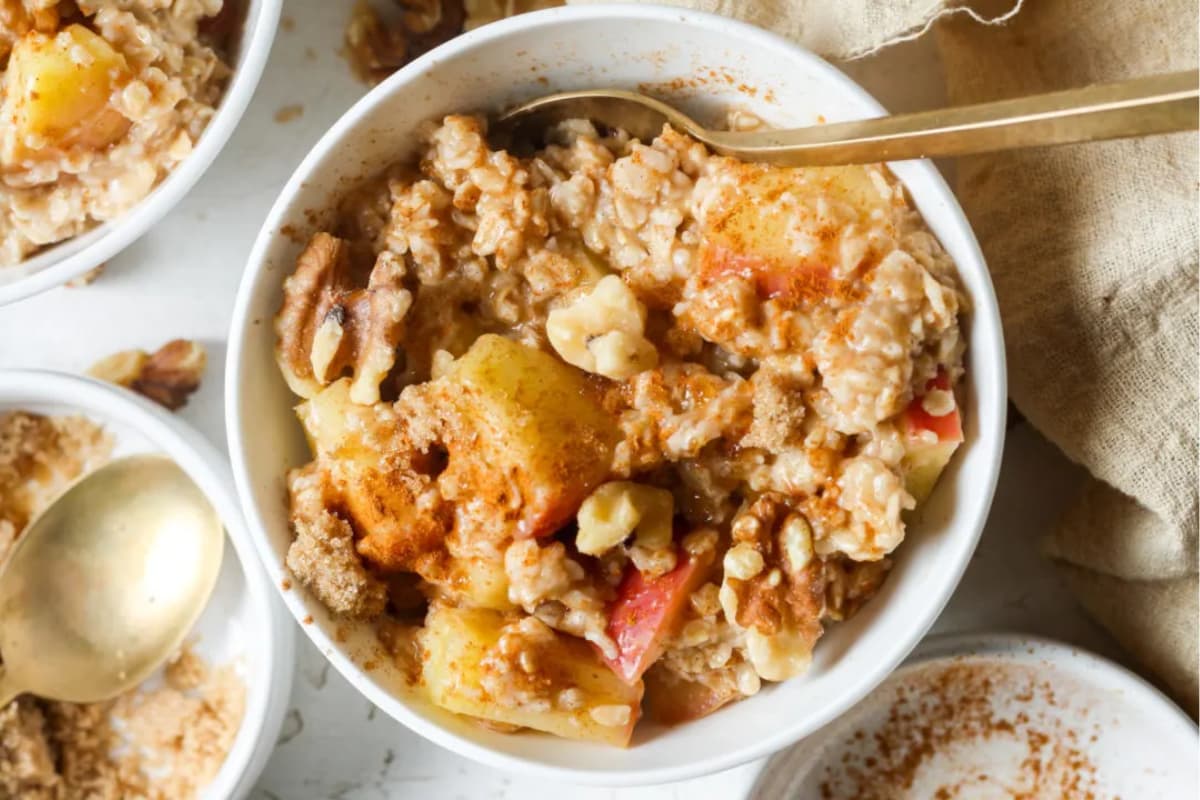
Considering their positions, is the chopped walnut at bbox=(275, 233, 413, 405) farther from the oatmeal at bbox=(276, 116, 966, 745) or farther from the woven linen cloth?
the woven linen cloth

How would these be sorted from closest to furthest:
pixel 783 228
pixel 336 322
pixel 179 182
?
pixel 783 228 → pixel 336 322 → pixel 179 182

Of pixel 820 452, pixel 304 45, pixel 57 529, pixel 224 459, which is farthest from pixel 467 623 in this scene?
pixel 304 45

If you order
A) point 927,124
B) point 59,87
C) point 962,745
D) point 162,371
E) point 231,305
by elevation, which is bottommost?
point 962,745

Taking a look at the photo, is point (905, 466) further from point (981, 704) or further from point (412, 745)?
point (412, 745)

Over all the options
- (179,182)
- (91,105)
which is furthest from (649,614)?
(91,105)

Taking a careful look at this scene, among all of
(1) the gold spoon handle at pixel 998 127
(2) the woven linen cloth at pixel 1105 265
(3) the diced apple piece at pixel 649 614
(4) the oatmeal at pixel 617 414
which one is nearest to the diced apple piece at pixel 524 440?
(4) the oatmeal at pixel 617 414

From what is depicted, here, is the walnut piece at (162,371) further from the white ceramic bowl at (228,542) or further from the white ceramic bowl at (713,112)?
the white ceramic bowl at (713,112)

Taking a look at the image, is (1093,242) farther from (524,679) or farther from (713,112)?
(524,679)

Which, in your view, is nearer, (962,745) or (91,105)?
(91,105)
